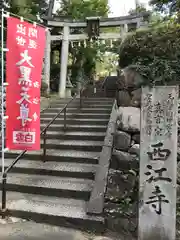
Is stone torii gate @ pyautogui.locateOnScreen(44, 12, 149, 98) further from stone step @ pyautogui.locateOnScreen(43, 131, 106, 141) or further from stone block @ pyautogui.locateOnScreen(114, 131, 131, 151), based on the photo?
stone block @ pyautogui.locateOnScreen(114, 131, 131, 151)

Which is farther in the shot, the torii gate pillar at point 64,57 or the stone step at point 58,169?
the torii gate pillar at point 64,57

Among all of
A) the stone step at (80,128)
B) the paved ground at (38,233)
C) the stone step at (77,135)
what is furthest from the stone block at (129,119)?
the paved ground at (38,233)

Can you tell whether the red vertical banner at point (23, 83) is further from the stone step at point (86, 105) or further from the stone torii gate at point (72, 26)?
the stone torii gate at point (72, 26)

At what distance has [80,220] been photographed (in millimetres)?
3680

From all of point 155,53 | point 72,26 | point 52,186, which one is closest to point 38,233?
point 52,186

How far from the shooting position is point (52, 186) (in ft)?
14.5

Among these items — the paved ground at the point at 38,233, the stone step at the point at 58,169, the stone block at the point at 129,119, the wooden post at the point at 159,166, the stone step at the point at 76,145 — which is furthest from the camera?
the stone step at the point at 76,145

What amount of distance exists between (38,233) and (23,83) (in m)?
2.11

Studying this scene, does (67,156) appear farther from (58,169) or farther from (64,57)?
(64,57)

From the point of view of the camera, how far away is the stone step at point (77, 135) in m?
5.93

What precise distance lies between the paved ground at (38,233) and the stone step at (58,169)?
1211mm

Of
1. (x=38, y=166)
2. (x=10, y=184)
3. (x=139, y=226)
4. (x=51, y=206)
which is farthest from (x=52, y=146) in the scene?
→ (x=139, y=226)

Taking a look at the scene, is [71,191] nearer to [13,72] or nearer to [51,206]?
[51,206]

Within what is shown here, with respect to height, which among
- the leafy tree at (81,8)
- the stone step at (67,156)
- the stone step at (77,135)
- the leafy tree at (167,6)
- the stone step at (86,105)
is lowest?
the stone step at (67,156)
